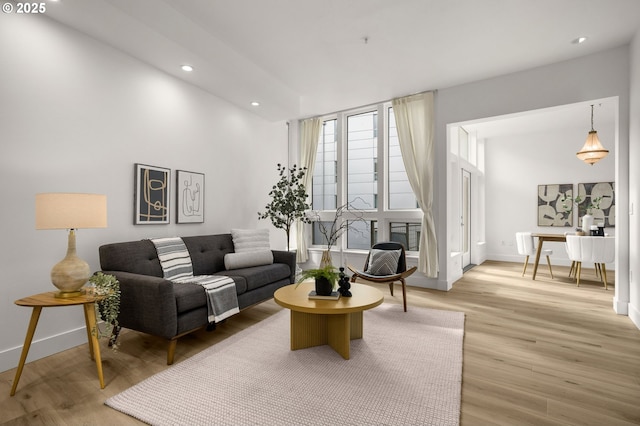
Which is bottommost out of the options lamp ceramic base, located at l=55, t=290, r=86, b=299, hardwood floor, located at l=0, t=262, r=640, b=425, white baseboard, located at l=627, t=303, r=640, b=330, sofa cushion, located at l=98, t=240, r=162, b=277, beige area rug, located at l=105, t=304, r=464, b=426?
hardwood floor, located at l=0, t=262, r=640, b=425

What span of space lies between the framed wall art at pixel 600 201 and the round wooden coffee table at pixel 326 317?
603 centimetres

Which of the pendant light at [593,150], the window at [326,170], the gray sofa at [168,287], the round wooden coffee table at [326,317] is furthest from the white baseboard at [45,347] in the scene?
the pendant light at [593,150]

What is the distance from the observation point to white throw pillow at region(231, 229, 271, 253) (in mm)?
3959

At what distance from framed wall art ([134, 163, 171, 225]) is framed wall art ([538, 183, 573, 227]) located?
296 inches

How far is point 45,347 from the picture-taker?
254 cm

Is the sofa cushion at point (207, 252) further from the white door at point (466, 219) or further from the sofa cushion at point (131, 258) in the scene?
the white door at point (466, 219)

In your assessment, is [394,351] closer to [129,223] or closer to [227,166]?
[129,223]

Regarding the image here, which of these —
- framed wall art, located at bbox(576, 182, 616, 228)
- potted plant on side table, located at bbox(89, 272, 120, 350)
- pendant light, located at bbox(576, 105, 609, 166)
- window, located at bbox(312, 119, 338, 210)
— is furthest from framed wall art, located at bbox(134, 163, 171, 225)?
framed wall art, located at bbox(576, 182, 616, 228)

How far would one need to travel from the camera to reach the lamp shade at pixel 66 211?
2025 millimetres

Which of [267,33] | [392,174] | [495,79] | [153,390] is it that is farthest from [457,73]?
[153,390]

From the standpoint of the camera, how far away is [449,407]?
1.81 meters

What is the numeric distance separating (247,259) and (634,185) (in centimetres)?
424

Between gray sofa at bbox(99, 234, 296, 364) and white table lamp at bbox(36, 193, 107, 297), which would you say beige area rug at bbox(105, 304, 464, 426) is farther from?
white table lamp at bbox(36, 193, 107, 297)

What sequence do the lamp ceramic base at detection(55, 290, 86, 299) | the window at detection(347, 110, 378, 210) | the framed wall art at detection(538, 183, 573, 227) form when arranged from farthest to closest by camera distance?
the framed wall art at detection(538, 183, 573, 227), the window at detection(347, 110, 378, 210), the lamp ceramic base at detection(55, 290, 86, 299)
